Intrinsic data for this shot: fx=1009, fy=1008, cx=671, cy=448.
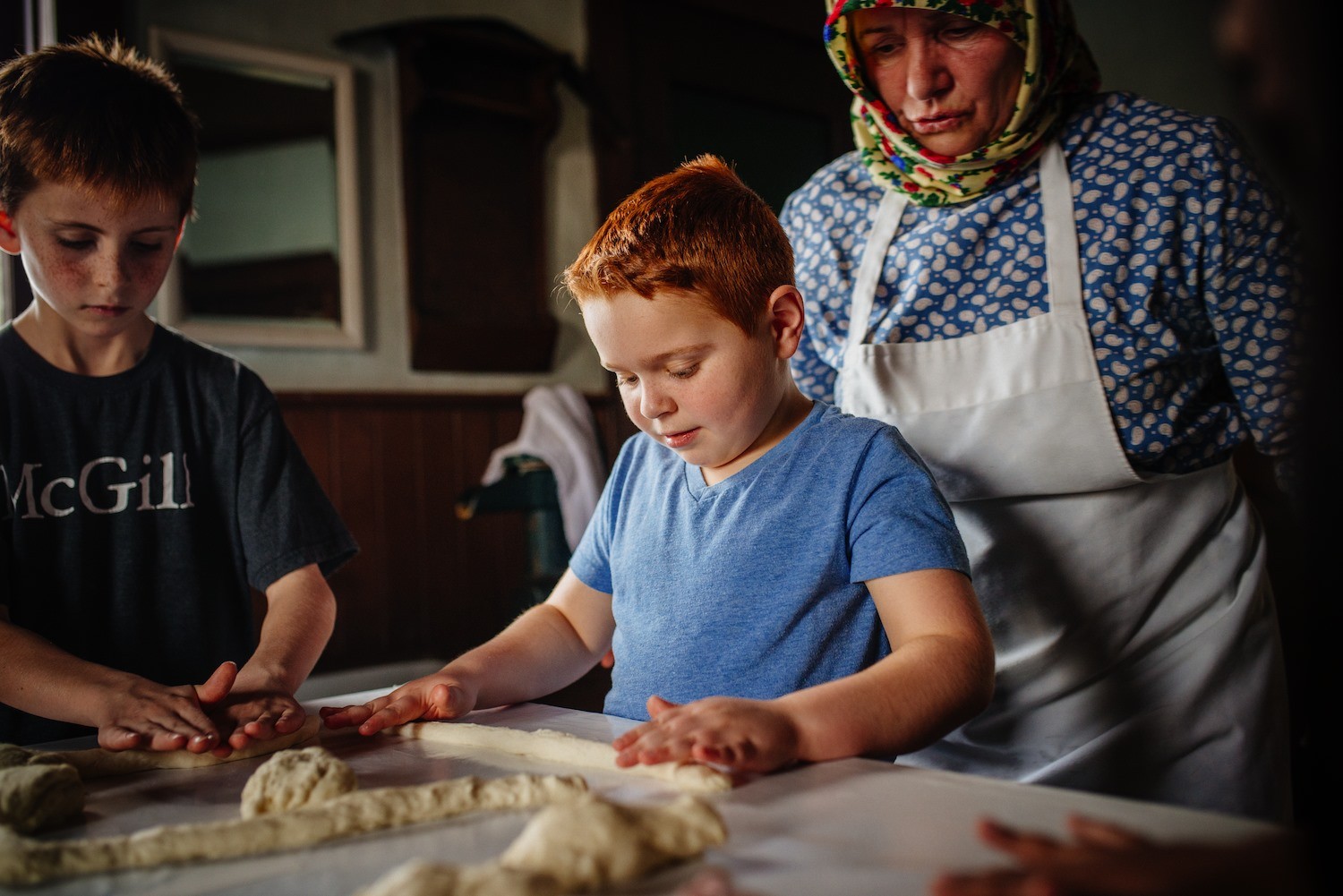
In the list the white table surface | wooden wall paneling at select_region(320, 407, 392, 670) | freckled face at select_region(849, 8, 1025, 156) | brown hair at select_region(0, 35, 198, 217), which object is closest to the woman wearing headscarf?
freckled face at select_region(849, 8, 1025, 156)

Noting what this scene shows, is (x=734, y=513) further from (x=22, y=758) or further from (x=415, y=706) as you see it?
(x=22, y=758)

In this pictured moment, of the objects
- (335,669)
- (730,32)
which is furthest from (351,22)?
(335,669)

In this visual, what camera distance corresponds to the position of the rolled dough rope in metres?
0.81

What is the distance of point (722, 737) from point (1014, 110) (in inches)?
32.1

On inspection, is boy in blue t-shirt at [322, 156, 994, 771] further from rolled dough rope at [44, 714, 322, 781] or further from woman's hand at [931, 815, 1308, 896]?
woman's hand at [931, 815, 1308, 896]

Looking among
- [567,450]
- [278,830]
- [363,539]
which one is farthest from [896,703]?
[363,539]

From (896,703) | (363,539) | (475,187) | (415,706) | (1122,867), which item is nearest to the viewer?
(1122,867)

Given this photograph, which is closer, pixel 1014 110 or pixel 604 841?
pixel 604 841

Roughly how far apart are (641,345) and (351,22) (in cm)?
201

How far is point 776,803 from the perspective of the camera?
639 mm

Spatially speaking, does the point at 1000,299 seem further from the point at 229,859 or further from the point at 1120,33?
the point at 1120,33

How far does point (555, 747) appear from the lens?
797 mm

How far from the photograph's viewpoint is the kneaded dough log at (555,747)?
2.25 feet

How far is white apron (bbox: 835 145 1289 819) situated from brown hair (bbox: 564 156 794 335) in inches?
11.5
